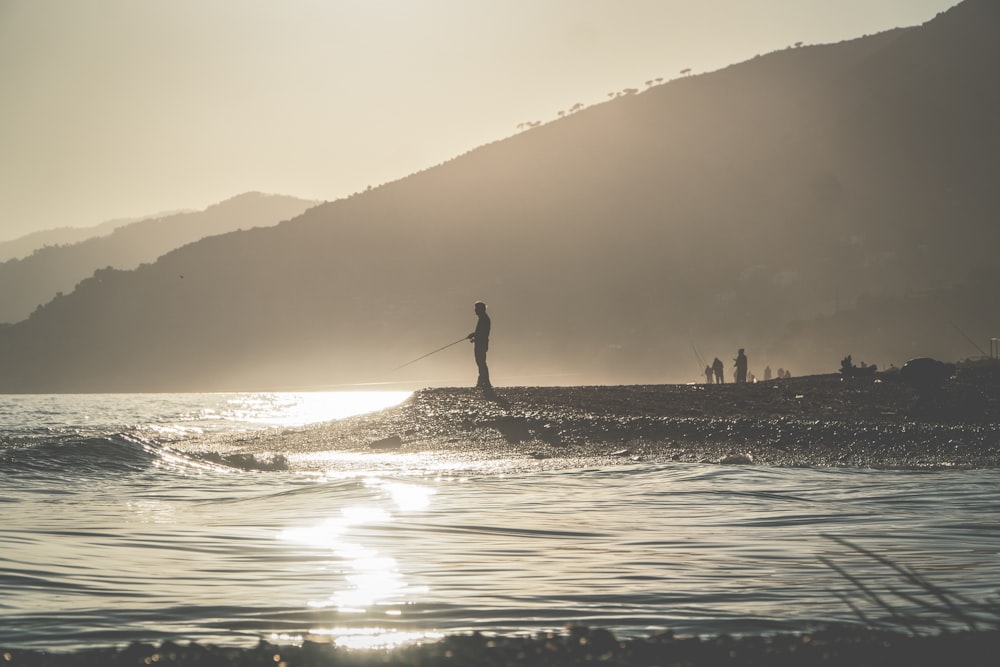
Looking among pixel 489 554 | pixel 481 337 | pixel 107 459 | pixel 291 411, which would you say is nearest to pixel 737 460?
pixel 489 554

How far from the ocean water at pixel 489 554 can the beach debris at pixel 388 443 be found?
4.84 m

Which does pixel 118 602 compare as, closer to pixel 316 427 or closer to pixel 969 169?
pixel 316 427

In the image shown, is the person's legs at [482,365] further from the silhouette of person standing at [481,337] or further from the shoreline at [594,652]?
the shoreline at [594,652]

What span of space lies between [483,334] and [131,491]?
13198 mm

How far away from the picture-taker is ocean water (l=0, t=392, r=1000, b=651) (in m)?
6.51

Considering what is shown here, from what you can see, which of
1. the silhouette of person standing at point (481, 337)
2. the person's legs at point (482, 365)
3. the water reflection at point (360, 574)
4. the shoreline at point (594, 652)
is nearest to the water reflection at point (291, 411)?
the person's legs at point (482, 365)

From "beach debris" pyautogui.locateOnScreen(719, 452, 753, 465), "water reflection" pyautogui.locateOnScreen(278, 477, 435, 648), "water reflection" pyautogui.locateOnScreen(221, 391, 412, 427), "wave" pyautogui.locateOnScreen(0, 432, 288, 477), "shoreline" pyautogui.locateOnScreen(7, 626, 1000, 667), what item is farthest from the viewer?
"water reflection" pyautogui.locateOnScreen(221, 391, 412, 427)

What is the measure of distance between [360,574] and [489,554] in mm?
1299

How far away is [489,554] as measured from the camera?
29.1ft

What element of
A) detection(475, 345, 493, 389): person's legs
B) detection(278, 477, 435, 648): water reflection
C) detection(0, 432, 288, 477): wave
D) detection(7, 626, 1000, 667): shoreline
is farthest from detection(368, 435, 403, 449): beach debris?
detection(7, 626, 1000, 667): shoreline

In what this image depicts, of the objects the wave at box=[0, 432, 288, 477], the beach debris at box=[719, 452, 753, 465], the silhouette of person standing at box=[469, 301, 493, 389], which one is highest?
the silhouette of person standing at box=[469, 301, 493, 389]

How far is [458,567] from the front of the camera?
8.32 meters

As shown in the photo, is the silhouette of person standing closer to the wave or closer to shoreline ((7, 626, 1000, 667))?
the wave

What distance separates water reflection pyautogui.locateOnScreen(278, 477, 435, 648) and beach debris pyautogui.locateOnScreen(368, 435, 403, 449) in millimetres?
7525
